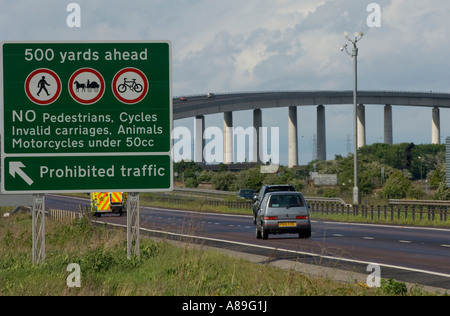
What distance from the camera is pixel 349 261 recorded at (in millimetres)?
19750

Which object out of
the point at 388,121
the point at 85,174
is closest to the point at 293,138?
the point at 388,121

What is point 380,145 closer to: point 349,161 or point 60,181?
point 349,161

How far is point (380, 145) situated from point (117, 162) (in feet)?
409

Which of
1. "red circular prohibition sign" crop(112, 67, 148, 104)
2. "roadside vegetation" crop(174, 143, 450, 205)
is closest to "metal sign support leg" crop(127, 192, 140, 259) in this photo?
"red circular prohibition sign" crop(112, 67, 148, 104)

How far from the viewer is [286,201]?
2834 centimetres

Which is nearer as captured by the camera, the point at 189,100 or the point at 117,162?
the point at 117,162

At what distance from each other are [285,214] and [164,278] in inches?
594

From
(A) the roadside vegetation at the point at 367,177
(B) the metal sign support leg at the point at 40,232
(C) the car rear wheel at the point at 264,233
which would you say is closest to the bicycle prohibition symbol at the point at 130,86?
(B) the metal sign support leg at the point at 40,232

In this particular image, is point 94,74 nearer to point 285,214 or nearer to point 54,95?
point 54,95

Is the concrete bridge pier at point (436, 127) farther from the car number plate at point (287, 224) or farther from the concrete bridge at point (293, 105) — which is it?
the car number plate at point (287, 224)

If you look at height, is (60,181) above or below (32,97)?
below

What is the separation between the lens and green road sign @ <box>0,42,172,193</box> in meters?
17.0
